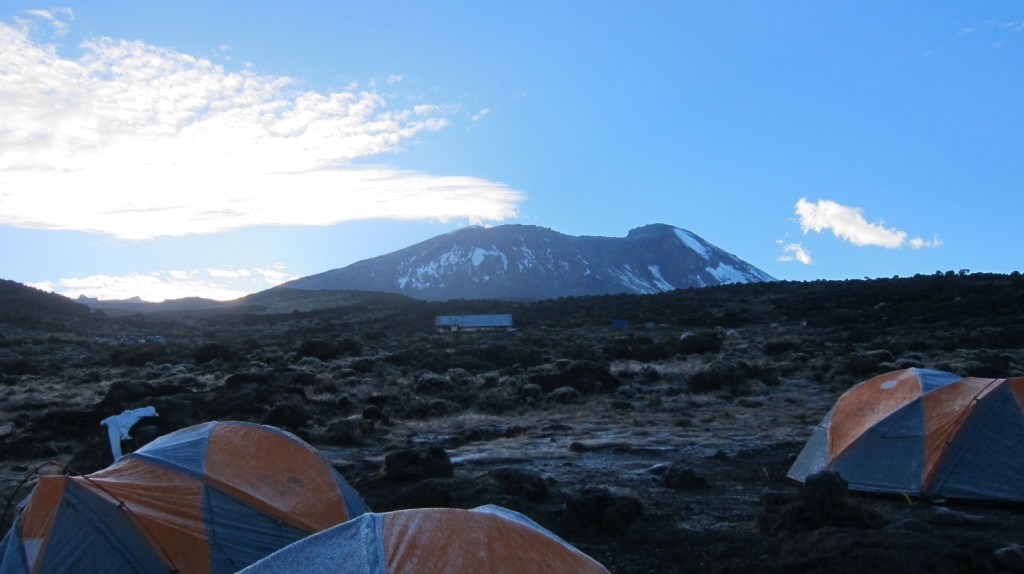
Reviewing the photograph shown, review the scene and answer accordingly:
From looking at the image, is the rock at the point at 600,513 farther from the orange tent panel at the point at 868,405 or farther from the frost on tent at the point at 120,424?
the frost on tent at the point at 120,424

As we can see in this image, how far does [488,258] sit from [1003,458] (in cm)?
17907

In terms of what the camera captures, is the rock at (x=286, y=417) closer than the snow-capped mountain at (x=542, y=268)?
Yes

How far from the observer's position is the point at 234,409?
16438 millimetres

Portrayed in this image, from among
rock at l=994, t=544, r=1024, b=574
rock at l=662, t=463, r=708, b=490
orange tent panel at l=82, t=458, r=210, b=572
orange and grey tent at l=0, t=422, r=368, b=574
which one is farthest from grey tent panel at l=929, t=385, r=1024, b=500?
orange tent panel at l=82, t=458, r=210, b=572

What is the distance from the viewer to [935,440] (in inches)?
372

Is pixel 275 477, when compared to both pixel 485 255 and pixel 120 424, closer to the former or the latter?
pixel 120 424

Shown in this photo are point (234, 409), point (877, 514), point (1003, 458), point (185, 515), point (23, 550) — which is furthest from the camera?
point (234, 409)

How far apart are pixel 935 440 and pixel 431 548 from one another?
290 inches

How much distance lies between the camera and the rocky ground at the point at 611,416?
8.06 metres

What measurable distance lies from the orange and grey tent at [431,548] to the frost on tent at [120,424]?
854 centimetres

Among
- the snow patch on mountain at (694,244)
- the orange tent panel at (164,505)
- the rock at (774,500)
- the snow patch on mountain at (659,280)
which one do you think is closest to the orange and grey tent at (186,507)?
the orange tent panel at (164,505)

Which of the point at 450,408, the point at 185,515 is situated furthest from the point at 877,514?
the point at 450,408

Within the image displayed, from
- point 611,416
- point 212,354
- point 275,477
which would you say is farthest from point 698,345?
point 275,477

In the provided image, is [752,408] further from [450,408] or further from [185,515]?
[185,515]
